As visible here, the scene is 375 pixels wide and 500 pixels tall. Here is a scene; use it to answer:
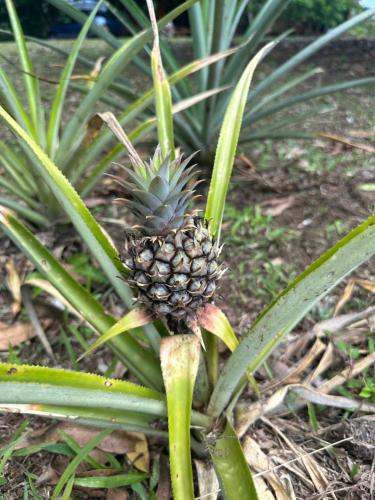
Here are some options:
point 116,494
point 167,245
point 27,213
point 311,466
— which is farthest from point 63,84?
point 311,466

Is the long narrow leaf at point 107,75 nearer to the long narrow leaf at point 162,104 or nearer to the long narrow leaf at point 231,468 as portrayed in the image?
the long narrow leaf at point 162,104

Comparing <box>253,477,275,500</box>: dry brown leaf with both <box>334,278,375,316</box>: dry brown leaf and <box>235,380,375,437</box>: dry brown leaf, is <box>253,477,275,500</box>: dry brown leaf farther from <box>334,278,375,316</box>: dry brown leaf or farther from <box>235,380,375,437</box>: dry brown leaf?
<box>334,278,375,316</box>: dry brown leaf

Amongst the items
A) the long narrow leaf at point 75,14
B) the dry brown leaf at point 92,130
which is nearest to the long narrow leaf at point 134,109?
the dry brown leaf at point 92,130

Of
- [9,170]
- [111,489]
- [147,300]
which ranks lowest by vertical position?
[111,489]

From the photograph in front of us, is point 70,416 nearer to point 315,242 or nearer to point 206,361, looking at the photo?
point 206,361

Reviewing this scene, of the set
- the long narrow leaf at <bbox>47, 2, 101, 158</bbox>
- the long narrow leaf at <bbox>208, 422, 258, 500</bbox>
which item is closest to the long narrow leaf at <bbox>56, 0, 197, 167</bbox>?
the long narrow leaf at <bbox>47, 2, 101, 158</bbox>

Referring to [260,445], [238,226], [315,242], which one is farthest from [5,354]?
[315,242]

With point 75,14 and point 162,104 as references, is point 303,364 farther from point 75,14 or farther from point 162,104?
point 75,14
